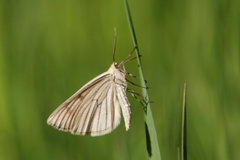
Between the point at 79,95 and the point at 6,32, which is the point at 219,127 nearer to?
the point at 79,95

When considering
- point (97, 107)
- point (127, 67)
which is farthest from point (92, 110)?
point (127, 67)

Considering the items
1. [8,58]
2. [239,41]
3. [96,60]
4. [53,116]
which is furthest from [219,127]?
[8,58]

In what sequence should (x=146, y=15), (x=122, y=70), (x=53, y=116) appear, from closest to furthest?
(x=53, y=116) < (x=122, y=70) < (x=146, y=15)

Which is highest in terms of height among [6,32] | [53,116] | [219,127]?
[6,32]

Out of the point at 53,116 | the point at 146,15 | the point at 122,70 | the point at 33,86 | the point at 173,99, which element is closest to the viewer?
the point at 173,99
